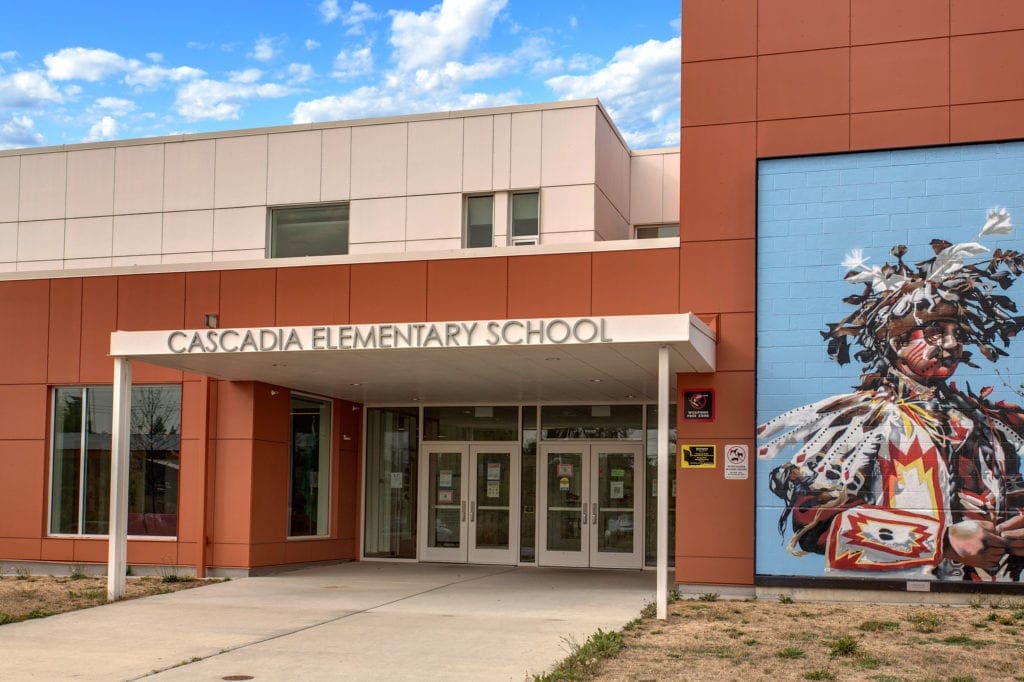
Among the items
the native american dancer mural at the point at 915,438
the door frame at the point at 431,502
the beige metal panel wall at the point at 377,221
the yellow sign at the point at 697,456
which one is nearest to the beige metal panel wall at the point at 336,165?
the beige metal panel wall at the point at 377,221

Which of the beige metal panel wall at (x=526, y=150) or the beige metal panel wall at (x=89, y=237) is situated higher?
the beige metal panel wall at (x=526, y=150)

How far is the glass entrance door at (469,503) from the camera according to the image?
19.4 m

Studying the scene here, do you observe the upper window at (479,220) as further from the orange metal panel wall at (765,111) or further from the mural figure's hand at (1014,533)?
the mural figure's hand at (1014,533)

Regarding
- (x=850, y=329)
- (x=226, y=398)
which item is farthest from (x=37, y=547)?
(x=850, y=329)

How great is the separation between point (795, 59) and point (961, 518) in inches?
240

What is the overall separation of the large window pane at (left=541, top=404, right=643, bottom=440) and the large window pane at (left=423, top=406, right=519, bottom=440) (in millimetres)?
603

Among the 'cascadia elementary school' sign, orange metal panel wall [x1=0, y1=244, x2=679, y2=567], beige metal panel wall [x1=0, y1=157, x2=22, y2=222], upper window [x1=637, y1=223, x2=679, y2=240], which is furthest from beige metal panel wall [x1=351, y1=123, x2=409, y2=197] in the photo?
beige metal panel wall [x1=0, y1=157, x2=22, y2=222]

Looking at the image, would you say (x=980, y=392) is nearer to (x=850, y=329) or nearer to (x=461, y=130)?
(x=850, y=329)

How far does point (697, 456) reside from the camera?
47.5ft

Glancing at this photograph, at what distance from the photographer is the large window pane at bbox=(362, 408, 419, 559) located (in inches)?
781

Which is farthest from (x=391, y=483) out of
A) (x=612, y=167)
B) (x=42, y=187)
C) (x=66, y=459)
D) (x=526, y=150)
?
(x=42, y=187)

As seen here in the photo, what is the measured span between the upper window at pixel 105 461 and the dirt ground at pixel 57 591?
1007 mm

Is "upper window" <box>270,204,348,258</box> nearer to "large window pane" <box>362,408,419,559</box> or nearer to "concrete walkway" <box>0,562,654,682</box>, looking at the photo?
"large window pane" <box>362,408,419,559</box>

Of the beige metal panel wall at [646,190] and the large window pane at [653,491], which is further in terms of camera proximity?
the beige metal panel wall at [646,190]
